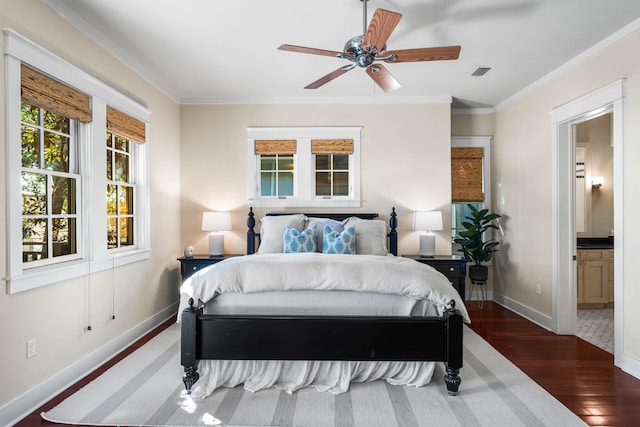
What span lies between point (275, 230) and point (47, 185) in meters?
2.15

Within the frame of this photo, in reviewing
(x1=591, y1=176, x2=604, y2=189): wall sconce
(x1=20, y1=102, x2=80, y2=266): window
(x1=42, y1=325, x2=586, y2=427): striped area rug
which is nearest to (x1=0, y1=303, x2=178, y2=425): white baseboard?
(x1=42, y1=325, x2=586, y2=427): striped area rug

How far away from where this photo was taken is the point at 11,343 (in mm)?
2287

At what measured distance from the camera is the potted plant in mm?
4816

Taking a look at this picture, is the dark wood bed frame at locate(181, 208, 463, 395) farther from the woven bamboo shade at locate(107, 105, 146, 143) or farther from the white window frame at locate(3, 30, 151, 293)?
the woven bamboo shade at locate(107, 105, 146, 143)

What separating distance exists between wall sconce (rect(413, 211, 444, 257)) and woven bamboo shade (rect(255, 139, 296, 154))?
184cm

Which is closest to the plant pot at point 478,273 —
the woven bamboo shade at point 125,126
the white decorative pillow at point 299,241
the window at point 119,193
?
the white decorative pillow at point 299,241

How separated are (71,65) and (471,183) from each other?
4784mm

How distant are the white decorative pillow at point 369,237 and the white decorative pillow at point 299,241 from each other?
46 centimetres

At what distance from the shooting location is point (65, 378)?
2.72m

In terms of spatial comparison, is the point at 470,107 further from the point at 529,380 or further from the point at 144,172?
the point at 144,172

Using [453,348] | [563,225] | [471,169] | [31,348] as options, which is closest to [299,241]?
[453,348]

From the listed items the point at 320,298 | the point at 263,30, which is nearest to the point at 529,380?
the point at 320,298

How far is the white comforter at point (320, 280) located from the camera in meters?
2.62

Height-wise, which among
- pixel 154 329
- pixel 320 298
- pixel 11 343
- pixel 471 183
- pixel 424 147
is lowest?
pixel 154 329
